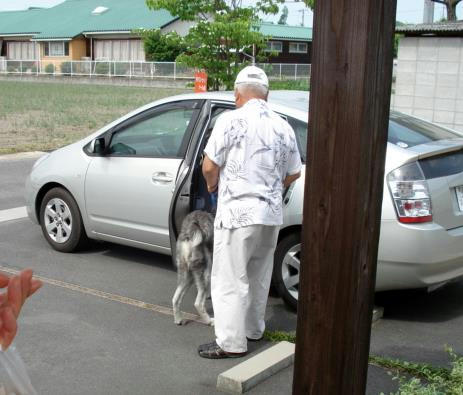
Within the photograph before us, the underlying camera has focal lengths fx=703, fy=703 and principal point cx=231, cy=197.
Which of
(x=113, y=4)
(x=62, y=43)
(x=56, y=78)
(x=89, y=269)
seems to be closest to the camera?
(x=89, y=269)

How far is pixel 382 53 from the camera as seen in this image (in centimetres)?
250

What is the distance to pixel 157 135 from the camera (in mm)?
6527

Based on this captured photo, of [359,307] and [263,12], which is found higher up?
[263,12]

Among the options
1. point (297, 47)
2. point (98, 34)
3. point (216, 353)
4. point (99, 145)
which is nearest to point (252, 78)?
point (216, 353)

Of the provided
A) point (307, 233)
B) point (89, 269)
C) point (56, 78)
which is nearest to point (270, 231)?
point (307, 233)

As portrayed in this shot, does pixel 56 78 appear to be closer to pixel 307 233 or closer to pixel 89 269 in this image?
pixel 89 269

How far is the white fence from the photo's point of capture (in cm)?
4384

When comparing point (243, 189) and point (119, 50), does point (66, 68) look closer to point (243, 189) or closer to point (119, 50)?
point (119, 50)

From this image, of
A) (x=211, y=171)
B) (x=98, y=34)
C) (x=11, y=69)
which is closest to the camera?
(x=211, y=171)

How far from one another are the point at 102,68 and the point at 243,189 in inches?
1896

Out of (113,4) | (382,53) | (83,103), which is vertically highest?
(113,4)

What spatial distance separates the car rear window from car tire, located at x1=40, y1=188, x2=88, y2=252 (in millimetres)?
3171

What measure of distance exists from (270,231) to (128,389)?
1326mm

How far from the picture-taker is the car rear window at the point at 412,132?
17.8ft
